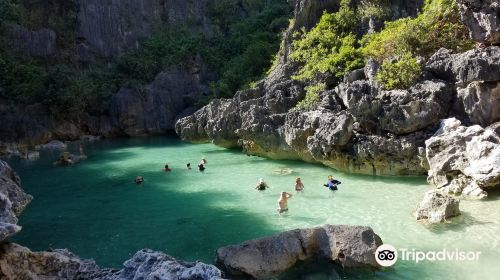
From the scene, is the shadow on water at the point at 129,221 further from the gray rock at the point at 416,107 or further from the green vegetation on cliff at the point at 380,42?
the green vegetation on cliff at the point at 380,42

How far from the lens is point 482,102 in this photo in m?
15.4

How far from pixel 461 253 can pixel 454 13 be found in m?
13.3

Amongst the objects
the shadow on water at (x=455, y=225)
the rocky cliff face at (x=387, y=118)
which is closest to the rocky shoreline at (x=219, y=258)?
the shadow on water at (x=455, y=225)

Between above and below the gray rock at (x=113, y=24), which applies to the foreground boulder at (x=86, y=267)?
below

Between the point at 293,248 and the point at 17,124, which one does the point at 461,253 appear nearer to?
the point at 293,248

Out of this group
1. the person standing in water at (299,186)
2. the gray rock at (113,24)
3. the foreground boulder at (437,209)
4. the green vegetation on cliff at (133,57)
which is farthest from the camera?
the gray rock at (113,24)

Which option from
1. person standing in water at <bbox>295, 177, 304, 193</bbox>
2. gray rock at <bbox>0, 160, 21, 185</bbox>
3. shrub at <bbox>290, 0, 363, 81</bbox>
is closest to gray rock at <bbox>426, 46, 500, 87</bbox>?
shrub at <bbox>290, 0, 363, 81</bbox>

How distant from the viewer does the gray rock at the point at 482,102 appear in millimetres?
15156

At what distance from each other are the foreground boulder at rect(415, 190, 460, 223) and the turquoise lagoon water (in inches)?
10.7

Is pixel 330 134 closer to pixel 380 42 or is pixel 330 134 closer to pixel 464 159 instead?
pixel 464 159

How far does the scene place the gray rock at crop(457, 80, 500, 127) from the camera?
1516 cm

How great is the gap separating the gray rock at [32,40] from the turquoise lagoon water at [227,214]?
2329cm

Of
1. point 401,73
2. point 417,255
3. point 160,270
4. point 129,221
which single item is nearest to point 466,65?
point 401,73

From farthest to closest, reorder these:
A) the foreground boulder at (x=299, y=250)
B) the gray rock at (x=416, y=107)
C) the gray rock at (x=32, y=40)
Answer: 1. the gray rock at (x=32, y=40)
2. the gray rock at (x=416, y=107)
3. the foreground boulder at (x=299, y=250)
